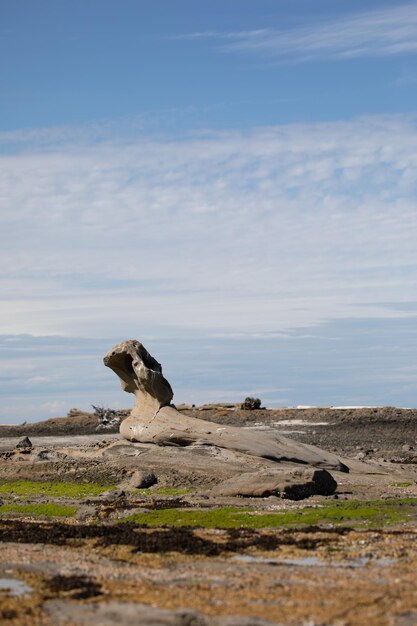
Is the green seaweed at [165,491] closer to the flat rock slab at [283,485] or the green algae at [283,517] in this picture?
the flat rock slab at [283,485]

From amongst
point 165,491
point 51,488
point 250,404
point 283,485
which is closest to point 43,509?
point 165,491

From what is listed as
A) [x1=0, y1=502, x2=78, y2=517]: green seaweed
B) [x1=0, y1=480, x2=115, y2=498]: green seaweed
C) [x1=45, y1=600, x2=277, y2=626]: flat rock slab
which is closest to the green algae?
[x1=0, y1=502, x2=78, y2=517]: green seaweed

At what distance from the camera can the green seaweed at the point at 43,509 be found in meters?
34.7

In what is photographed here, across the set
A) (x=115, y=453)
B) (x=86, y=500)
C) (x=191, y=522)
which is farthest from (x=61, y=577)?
(x=115, y=453)

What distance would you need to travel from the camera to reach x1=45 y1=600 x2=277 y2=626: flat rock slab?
1645 cm

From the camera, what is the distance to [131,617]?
55.1ft

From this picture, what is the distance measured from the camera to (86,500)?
38500mm

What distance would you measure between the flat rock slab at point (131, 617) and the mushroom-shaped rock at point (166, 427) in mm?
28327

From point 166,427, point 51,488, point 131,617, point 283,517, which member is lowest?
point 131,617

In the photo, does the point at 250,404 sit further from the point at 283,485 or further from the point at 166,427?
the point at 283,485

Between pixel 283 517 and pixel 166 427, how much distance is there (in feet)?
61.8

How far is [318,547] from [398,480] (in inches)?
840

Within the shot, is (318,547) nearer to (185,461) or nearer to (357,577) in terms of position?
(357,577)

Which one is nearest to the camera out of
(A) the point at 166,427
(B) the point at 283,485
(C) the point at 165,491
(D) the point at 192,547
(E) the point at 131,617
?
(E) the point at 131,617
